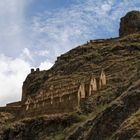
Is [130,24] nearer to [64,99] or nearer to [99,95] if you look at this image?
[64,99]

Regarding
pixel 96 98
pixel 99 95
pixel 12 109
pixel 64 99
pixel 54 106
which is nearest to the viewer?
pixel 96 98

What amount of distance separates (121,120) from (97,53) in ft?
191

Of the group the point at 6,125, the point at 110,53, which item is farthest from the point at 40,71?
the point at 6,125

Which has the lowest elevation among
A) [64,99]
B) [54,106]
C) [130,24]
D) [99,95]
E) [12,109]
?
[54,106]

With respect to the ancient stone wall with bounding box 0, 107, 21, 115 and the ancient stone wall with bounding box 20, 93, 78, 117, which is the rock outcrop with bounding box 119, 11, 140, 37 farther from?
the ancient stone wall with bounding box 20, 93, 78, 117

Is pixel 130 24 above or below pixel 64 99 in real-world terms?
above

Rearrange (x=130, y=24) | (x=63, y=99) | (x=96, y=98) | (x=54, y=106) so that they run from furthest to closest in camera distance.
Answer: (x=130, y=24) < (x=54, y=106) < (x=63, y=99) < (x=96, y=98)

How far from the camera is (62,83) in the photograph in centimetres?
9456

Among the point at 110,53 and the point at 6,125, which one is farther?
the point at 110,53

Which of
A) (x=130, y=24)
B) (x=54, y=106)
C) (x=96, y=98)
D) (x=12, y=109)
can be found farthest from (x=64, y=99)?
(x=130, y=24)

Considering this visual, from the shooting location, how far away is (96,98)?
7344 centimetres

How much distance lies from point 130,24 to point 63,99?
53.1 metres

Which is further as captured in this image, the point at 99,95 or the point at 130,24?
the point at 130,24

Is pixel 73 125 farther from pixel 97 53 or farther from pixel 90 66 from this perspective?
pixel 97 53
